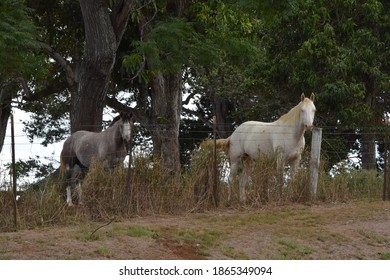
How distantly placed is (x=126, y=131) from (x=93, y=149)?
115 centimetres

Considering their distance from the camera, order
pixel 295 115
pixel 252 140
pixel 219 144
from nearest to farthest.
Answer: pixel 295 115
pixel 219 144
pixel 252 140

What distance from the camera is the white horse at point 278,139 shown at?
17547 millimetres

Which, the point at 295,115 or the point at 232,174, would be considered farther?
the point at 232,174

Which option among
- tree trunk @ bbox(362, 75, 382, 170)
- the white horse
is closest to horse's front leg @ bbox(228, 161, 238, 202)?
the white horse

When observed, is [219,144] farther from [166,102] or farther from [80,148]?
[166,102]

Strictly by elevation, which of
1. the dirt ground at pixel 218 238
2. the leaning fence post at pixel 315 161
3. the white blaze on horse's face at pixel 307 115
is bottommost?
the dirt ground at pixel 218 238

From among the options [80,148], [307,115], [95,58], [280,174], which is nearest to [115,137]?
[80,148]

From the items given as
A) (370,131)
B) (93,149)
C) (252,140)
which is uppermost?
(370,131)

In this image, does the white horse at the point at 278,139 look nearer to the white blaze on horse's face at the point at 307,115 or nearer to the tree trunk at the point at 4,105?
the white blaze on horse's face at the point at 307,115

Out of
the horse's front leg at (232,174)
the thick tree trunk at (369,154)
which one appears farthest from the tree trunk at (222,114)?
the horse's front leg at (232,174)

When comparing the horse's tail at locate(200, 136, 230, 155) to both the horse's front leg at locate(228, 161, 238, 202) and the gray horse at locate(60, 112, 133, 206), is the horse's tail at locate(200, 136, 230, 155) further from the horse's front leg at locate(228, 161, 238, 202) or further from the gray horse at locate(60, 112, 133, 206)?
the gray horse at locate(60, 112, 133, 206)

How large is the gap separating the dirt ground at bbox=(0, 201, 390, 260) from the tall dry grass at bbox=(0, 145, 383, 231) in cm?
38

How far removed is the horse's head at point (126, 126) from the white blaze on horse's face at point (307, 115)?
384 centimetres

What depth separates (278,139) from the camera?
58.3 feet
